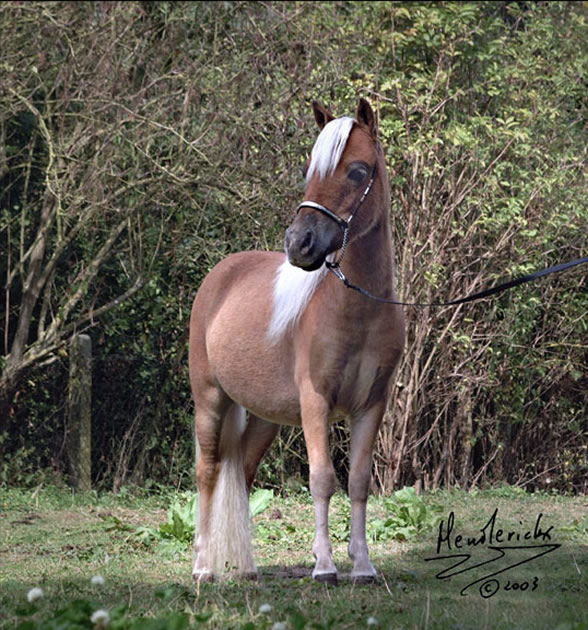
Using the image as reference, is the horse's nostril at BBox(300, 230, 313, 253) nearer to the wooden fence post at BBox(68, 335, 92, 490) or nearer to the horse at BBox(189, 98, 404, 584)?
the horse at BBox(189, 98, 404, 584)

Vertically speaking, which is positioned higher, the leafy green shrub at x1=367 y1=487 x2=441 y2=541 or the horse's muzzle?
the horse's muzzle

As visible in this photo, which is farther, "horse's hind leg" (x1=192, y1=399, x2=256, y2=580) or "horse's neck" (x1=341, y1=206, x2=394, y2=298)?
"horse's hind leg" (x1=192, y1=399, x2=256, y2=580)

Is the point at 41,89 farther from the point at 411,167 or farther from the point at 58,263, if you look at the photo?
the point at 411,167

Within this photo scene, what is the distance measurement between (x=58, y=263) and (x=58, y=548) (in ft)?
10.7

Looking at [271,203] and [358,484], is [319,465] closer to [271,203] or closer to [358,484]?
[358,484]

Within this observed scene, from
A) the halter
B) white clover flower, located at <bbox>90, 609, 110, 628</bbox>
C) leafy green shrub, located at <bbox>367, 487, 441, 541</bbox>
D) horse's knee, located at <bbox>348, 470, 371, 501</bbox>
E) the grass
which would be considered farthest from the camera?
leafy green shrub, located at <bbox>367, 487, 441, 541</bbox>

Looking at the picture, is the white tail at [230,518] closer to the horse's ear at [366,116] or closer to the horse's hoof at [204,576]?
the horse's hoof at [204,576]

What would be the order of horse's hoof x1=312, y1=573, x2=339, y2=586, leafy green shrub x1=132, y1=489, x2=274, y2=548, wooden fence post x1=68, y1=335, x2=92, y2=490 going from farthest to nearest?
wooden fence post x1=68, y1=335, x2=92, y2=490 → leafy green shrub x1=132, y1=489, x2=274, y2=548 → horse's hoof x1=312, y1=573, x2=339, y2=586

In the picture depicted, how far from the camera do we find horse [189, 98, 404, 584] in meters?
4.50

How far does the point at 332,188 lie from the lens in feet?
14.7

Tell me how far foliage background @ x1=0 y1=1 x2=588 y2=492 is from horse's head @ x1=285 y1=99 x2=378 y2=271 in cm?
355

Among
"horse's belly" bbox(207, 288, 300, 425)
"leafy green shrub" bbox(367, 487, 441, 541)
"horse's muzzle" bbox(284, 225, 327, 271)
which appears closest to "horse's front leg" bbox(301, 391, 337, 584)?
"horse's belly" bbox(207, 288, 300, 425)
